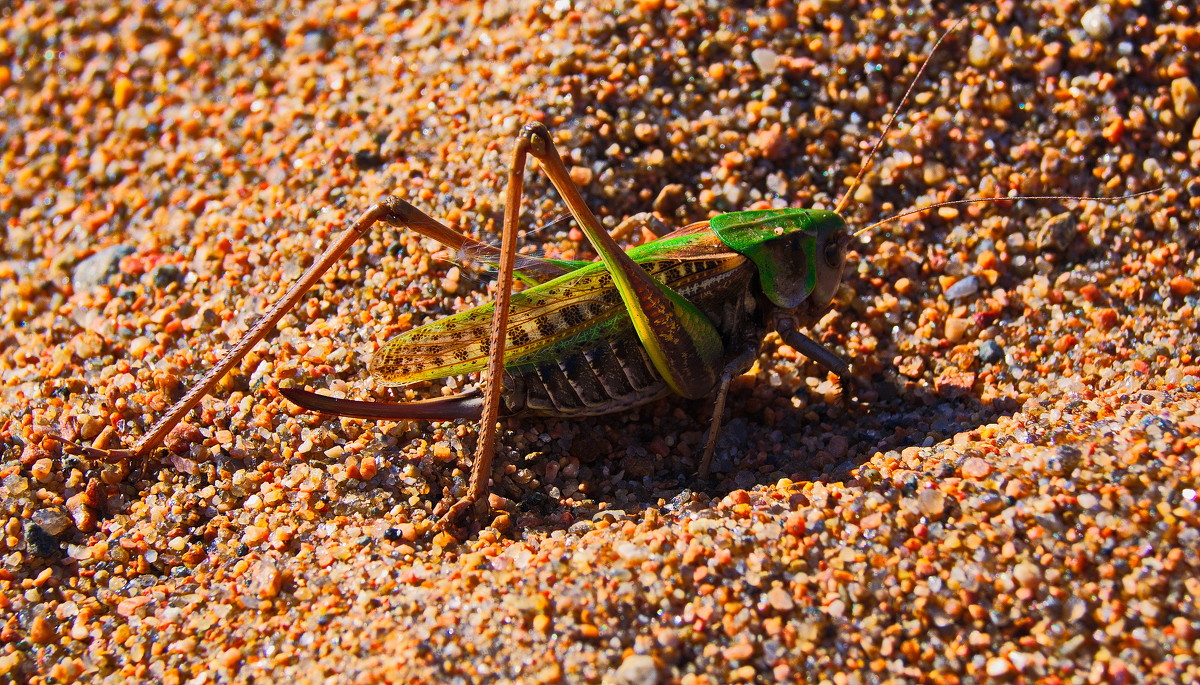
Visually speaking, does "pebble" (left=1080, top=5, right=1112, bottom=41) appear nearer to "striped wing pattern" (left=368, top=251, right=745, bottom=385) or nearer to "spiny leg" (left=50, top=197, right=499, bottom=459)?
"striped wing pattern" (left=368, top=251, right=745, bottom=385)

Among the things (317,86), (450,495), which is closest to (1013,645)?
(450,495)

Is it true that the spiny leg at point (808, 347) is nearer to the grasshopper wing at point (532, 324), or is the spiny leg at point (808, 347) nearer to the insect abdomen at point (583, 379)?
the insect abdomen at point (583, 379)

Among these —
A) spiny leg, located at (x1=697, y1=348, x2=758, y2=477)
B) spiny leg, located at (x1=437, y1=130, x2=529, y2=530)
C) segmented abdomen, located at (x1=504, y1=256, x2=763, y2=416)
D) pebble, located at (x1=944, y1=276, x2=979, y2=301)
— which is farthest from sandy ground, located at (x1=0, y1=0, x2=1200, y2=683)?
spiny leg, located at (x1=437, y1=130, x2=529, y2=530)

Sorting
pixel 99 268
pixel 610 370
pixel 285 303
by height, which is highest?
pixel 99 268

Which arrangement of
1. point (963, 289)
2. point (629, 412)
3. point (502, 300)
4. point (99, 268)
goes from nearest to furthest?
1. point (502, 300)
2. point (629, 412)
3. point (963, 289)
4. point (99, 268)

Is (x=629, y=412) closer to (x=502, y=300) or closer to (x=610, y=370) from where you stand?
(x=610, y=370)

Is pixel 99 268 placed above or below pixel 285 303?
above

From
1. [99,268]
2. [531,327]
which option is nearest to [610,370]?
[531,327]
